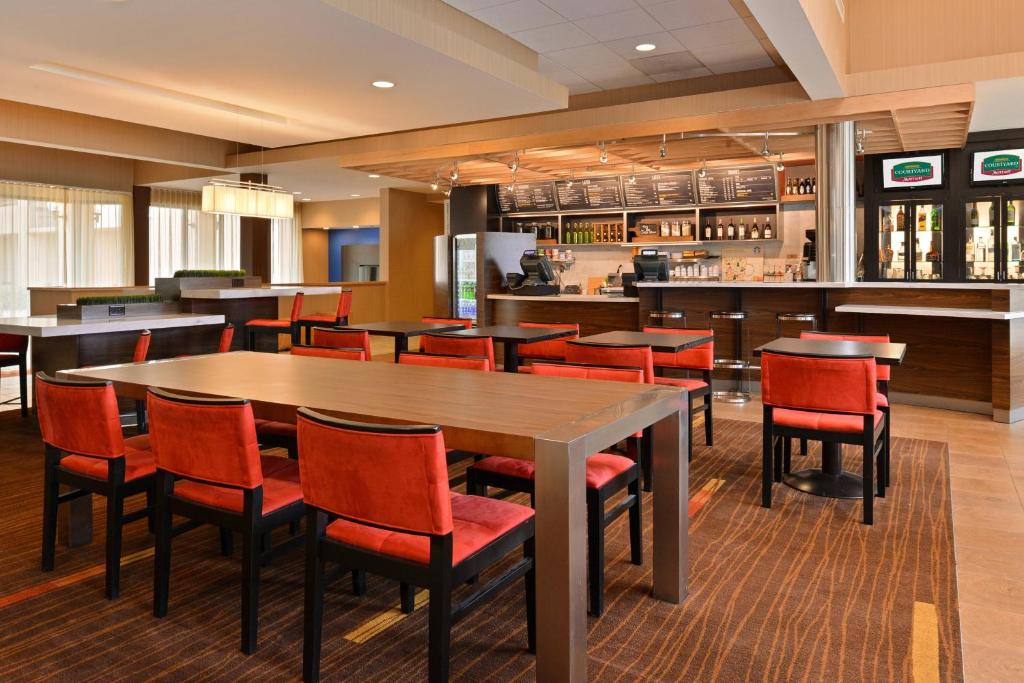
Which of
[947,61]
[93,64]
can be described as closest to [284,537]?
[93,64]

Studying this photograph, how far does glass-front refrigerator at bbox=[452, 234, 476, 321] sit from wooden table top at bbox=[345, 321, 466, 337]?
4.39 m

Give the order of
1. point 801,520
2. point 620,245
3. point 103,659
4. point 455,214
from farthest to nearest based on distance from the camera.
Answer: point 455,214, point 620,245, point 801,520, point 103,659

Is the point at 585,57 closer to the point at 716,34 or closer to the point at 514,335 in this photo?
the point at 716,34

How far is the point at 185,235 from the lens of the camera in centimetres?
1353

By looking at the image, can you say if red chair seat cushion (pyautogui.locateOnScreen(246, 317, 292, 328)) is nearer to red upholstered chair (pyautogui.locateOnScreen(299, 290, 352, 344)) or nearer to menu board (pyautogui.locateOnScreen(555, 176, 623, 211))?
red upholstered chair (pyautogui.locateOnScreen(299, 290, 352, 344))

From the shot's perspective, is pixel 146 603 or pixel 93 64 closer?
pixel 146 603

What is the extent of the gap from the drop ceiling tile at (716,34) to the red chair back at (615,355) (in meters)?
3.50

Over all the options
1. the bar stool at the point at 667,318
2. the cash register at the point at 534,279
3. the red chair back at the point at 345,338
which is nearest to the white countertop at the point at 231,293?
the red chair back at the point at 345,338

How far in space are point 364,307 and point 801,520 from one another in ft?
32.4

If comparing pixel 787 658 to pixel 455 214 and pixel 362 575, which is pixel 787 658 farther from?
pixel 455 214

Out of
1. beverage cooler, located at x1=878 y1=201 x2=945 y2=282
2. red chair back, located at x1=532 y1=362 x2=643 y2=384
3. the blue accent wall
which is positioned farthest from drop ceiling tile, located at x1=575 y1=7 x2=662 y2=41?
the blue accent wall

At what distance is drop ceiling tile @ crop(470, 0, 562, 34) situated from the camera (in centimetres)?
567

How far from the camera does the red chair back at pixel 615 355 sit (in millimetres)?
3826

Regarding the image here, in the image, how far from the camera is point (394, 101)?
702 centimetres
